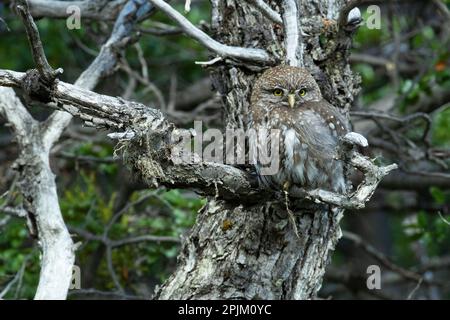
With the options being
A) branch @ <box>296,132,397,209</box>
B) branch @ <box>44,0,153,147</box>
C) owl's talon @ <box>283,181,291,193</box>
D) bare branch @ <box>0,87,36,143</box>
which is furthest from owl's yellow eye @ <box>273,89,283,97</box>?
bare branch @ <box>0,87,36,143</box>

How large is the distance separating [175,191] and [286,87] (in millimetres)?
1879

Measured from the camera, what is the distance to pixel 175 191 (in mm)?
5766

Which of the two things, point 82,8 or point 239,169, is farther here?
point 82,8

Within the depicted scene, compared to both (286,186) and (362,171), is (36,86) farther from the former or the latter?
(362,171)

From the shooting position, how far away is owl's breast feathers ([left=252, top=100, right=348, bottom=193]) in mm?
3982

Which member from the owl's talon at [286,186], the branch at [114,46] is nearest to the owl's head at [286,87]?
the owl's talon at [286,186]

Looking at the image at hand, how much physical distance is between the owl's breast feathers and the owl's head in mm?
108

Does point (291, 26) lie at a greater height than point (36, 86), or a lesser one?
greater

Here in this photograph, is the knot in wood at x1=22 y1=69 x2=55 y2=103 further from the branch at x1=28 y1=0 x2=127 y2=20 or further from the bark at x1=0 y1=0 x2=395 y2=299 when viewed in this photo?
the branch at x1=28 y1=0 x2=127 y2=20

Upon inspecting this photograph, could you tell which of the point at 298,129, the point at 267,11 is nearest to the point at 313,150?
the point at 298,129

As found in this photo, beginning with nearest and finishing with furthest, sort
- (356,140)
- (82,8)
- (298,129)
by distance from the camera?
(356,140) → (298,129) → (82,8)

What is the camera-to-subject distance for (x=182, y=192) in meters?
6.35
